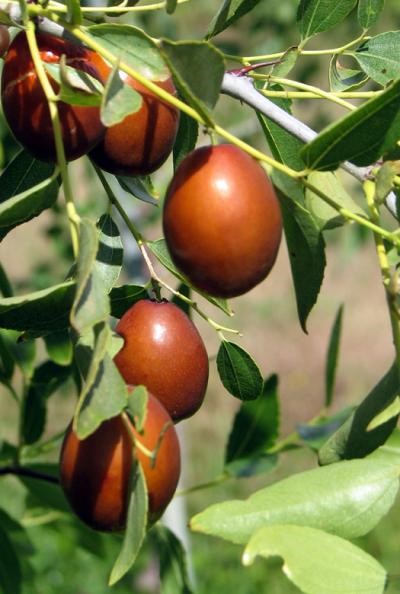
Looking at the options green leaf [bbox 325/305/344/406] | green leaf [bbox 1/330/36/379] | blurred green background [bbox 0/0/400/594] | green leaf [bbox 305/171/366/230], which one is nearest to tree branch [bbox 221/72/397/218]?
green leaf [bbox 305/171/366/230]

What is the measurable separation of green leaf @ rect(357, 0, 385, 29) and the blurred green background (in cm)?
17

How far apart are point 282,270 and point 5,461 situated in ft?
19.0

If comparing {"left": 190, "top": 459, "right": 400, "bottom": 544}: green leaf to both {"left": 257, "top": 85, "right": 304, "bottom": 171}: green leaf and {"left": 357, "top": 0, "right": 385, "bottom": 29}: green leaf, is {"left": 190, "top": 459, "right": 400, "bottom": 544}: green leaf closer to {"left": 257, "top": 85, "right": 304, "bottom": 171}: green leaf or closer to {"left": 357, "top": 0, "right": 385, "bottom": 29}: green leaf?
{"left": 257, "top": 85, "right": 304, "bottom": 171}: green leaf

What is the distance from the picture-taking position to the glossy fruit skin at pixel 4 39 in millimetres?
837

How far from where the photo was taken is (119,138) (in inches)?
30.4

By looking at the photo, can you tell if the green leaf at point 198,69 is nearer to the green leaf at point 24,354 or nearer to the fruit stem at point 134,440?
the fruit stem at point 134,440

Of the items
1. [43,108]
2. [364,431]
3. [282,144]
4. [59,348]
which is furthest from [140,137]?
[59,348]

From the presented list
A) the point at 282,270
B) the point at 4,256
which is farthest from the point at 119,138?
the point at 282,270

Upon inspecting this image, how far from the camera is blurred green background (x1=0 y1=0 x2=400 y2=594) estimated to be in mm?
2646

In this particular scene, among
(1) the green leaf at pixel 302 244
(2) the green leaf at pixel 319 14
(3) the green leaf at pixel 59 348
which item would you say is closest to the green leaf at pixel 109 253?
(1) the green leaf at pixel 302 244

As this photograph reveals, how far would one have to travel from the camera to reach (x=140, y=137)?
0.77 m

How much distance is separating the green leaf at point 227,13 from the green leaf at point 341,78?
0.34 ft

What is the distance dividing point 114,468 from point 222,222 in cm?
16

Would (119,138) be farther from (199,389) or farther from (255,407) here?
(255,407)
